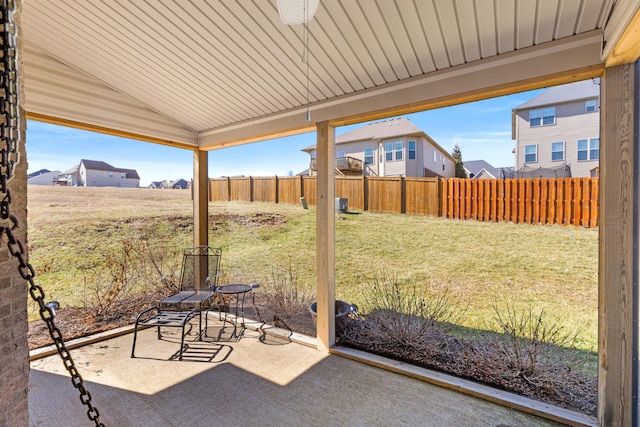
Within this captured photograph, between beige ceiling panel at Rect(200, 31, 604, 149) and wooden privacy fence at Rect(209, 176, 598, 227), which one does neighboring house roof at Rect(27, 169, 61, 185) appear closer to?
wooden privacy fence at Rect(209, 176, 598, 227)

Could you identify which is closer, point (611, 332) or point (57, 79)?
point (611, 332)

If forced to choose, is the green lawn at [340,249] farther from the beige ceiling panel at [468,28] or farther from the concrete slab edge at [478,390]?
the beige ceiling panel at [468,28]

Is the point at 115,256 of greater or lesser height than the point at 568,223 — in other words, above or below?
below

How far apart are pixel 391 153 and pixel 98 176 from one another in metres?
4.07

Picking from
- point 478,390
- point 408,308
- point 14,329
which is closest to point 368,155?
point 408,308

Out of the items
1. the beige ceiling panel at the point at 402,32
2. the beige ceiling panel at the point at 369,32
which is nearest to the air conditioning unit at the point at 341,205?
the beige ceiling panel at the point at 369,32

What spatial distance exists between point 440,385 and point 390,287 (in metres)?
1.05

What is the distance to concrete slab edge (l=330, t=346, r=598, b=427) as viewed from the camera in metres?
2.14

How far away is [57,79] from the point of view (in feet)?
9.75

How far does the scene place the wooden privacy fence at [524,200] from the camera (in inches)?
96.9

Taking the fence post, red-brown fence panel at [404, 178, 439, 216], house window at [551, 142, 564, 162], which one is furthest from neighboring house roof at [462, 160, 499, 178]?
the fence post

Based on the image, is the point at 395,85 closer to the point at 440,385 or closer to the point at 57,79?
the point at 440,385

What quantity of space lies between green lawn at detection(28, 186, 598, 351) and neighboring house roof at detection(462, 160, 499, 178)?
19.7 inches

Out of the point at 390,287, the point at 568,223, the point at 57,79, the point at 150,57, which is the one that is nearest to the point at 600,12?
the point at 568,223
